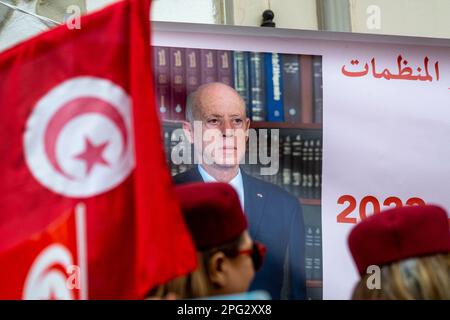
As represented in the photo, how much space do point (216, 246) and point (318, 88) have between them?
3.47ft

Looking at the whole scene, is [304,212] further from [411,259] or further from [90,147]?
[90,147]

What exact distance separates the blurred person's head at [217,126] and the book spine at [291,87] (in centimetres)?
14

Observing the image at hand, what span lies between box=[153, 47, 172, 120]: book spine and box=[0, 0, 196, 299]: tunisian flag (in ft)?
2.54

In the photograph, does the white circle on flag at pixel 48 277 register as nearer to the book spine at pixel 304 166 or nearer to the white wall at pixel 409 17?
the book spine at pixel 304 166

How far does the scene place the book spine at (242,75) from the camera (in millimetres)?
3217

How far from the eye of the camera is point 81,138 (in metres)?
2.32

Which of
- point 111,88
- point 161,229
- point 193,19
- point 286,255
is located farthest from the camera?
point 193,19

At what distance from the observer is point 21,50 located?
242 cm

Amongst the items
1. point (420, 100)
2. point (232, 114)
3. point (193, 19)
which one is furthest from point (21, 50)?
point (193, 19)

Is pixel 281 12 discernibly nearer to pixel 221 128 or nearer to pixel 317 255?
pixel 221 128

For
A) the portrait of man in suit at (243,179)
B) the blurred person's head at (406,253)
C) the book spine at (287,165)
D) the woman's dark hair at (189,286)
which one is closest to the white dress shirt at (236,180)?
the portrait of man in suit at (243,179)

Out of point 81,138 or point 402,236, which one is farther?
point 402,236

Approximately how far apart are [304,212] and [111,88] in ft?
3.52

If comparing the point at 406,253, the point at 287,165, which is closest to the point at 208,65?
the point at 287,165
